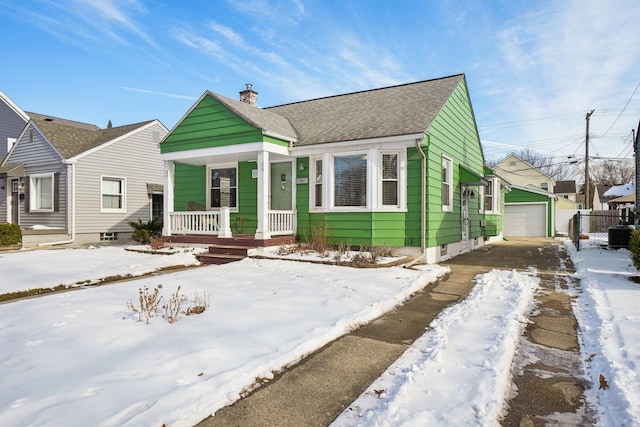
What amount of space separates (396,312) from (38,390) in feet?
13.3

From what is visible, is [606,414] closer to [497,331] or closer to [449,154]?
[497,331]

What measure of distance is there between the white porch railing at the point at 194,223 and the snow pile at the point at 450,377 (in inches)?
315

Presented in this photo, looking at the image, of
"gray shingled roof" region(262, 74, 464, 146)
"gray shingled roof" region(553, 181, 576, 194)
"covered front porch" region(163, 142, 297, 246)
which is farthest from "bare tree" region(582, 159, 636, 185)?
"covered front porch" region(163, 142, 297, 246)

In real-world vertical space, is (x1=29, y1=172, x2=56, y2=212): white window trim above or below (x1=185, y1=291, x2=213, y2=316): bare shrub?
above

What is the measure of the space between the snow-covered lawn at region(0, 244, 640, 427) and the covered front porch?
3.94 metres

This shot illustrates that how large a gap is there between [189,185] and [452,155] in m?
9.12

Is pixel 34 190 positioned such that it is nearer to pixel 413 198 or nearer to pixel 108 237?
pixel 108 237

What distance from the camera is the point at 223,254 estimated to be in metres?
9.89

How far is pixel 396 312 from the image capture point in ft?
17.0

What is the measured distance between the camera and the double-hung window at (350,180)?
9.88 meters

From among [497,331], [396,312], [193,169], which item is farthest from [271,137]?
[497,331]

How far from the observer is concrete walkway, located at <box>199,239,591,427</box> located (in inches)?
97.6

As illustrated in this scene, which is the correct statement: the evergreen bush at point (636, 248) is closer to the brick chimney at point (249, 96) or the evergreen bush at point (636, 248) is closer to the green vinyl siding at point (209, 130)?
the green vinyl siding at point (209, 130)

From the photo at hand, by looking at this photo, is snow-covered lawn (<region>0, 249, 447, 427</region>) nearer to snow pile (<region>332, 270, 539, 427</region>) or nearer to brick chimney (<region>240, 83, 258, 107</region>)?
snow pile (<region>332, 270, 539, 427</region>)
